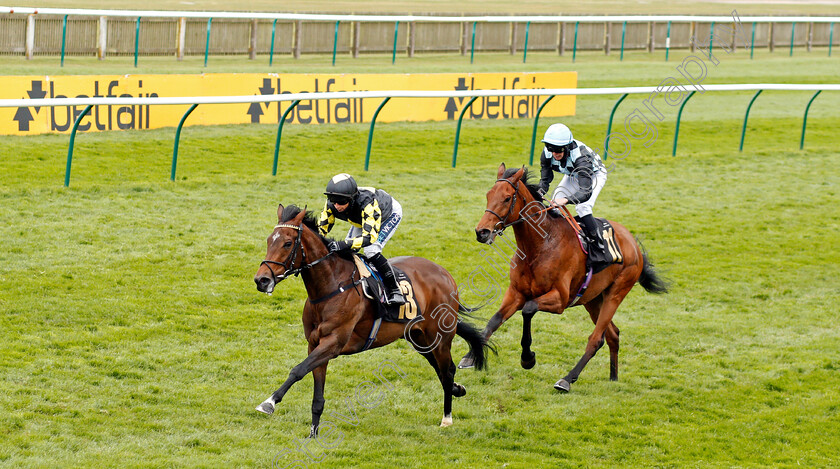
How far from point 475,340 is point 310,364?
1.51m

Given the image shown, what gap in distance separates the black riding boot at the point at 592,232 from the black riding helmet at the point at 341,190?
93.6 inches

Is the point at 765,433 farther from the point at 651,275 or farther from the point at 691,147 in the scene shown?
the point at 691,147

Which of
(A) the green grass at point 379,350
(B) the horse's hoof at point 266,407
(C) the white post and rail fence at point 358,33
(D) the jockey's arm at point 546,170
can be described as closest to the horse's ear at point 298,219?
(B) the horse's hoof at point 266,407

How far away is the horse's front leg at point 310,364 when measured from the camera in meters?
5.76

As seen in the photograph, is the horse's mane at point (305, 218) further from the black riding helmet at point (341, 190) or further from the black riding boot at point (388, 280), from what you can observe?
the black riding boot at point (388, 280)

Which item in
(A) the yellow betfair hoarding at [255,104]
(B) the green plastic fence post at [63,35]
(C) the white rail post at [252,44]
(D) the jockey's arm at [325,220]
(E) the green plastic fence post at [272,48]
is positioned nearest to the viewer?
(D) the jockey's arm at [325,220]

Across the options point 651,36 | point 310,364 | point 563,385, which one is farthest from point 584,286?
point 651,36

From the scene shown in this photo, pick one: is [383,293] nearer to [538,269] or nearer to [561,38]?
[538,269]

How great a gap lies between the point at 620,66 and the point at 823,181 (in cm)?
934

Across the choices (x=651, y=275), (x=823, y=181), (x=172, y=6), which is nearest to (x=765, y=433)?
(x=651, y=275)

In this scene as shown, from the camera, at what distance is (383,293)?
6363mm

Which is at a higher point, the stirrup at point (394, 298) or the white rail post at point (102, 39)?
the white rail post at point (102, 39)

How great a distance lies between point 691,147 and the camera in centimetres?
1698

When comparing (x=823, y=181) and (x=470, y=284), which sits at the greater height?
(x=823, y=181)
